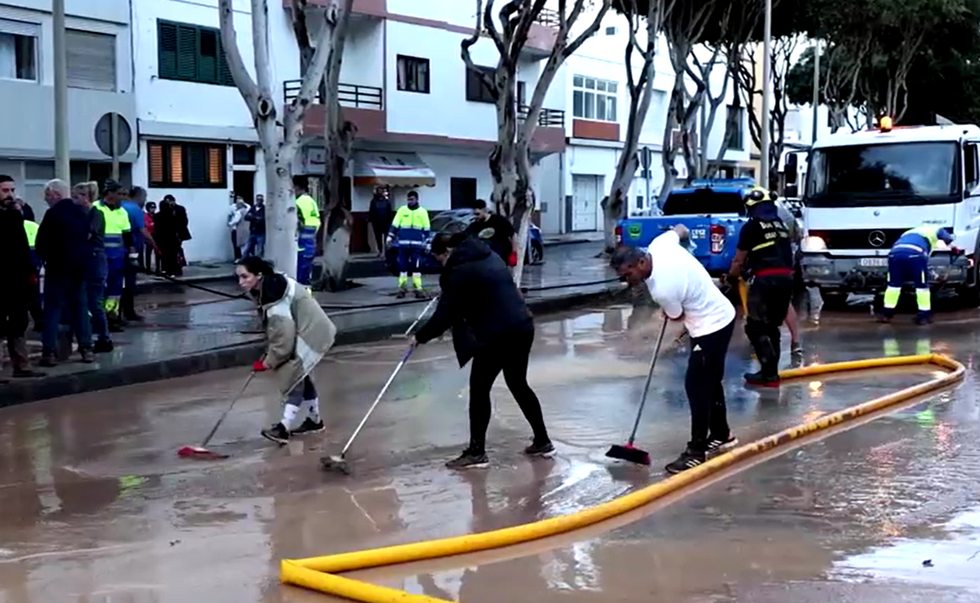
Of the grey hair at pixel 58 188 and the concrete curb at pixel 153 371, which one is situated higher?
the grey hair at pixel 58 188

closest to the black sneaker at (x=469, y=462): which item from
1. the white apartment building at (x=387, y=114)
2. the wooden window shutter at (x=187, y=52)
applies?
the white apartment building at (x=387, y=114)

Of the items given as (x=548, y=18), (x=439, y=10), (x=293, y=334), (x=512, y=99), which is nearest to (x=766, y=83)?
(x=512, y=99)

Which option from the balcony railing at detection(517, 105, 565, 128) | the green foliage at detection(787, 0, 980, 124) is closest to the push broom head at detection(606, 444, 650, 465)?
the green foliage at detection(787, 0, 980, 124)

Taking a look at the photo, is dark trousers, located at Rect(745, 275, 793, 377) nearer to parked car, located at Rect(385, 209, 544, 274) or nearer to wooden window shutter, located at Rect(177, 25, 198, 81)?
parked car, located at Rect(385, 209, 544, 274)

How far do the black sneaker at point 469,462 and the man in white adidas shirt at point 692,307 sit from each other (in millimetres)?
1208

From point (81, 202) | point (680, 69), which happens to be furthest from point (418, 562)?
point (680, 69)

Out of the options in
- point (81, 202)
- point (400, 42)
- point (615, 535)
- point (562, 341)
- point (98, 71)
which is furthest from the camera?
point (400, 42)

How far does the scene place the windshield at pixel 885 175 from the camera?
1647cm

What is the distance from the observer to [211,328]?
15250 millimetres

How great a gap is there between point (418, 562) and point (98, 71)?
72.7ft

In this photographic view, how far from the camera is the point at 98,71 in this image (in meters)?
25.6

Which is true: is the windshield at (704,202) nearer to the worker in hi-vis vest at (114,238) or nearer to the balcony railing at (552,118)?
the worker in hi-vis vest at (114,238)

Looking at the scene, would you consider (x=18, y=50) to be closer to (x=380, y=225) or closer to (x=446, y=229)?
(x=380, y=225)

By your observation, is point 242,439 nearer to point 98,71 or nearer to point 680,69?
point 98,71
